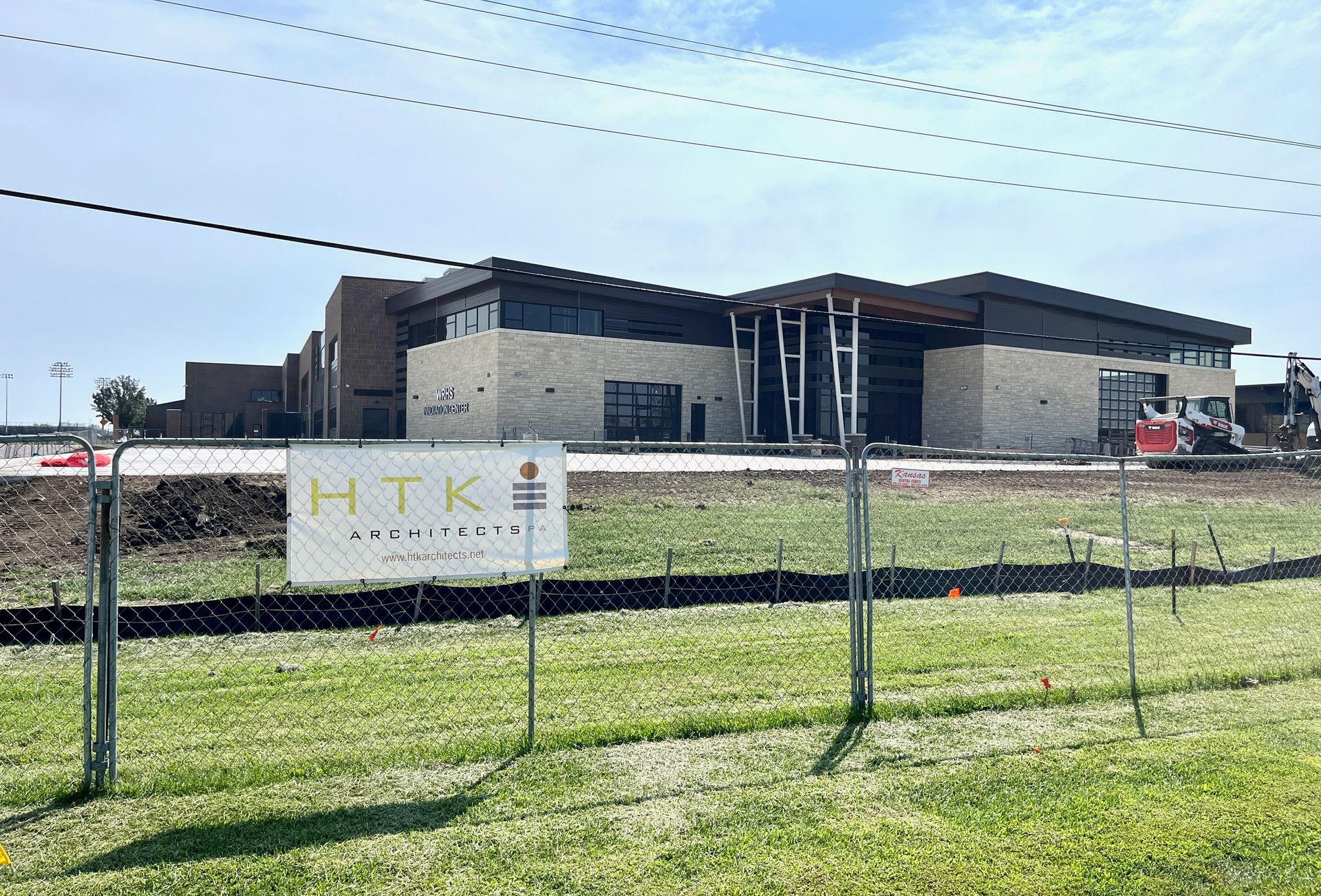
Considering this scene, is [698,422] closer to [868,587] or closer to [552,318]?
[552,318]

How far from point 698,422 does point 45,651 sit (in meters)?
41.3

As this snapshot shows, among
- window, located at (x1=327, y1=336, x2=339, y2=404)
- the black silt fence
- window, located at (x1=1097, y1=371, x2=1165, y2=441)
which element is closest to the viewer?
the black silt fence

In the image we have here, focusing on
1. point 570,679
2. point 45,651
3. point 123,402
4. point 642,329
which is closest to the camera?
point 570,679

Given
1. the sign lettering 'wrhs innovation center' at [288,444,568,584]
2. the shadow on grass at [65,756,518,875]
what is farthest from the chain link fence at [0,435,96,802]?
the sign lettering 'wrhs innovation center' at [288,444,568,584]

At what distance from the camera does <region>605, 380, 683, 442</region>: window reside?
149 feet

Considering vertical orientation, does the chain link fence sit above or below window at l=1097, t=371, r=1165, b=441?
below

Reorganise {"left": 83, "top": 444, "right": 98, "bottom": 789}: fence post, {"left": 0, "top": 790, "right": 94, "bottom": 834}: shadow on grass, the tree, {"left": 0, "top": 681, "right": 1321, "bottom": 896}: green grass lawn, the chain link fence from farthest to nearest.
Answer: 1. the tree
2. the chain link fence
3. {"left": 83, "top": 444, "right": 98, "bottom": 789}: fence post
4. {"left": 0, "top": 790, "right": 94, "bottom": 834}: shadow on grass
5. {"left": 0, "top": 681, "right": 1321, "bottom": 896}: green grass lawn

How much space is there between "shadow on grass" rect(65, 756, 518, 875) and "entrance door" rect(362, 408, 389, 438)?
5235 cm

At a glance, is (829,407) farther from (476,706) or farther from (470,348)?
(476,706)

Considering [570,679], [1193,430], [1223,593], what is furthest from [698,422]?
[570,679]

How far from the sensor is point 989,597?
11.1 m

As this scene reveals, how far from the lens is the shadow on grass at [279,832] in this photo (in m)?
4.06

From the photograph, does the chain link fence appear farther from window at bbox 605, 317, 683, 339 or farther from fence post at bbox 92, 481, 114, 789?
window at bbox 605, 317, 683, 339

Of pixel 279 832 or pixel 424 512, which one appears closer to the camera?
pixel 279 832
